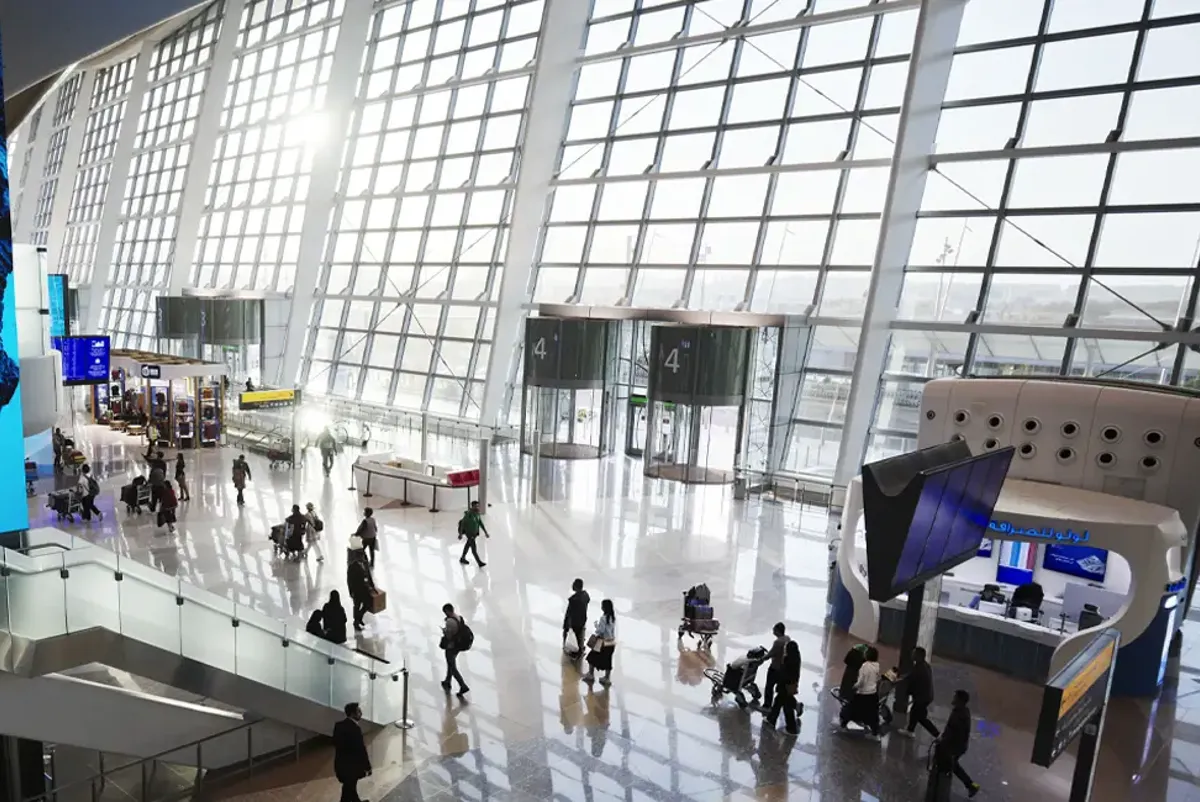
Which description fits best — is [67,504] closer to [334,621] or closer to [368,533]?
[368,533]

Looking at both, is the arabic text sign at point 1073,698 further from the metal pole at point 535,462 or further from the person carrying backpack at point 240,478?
the person carrying backpack at point 240,478

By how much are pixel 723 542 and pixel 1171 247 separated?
9.81 metres

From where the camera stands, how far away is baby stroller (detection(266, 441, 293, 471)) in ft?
72.6

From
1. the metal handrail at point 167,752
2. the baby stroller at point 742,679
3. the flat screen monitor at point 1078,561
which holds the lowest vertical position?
the metal handrail at point 167,752

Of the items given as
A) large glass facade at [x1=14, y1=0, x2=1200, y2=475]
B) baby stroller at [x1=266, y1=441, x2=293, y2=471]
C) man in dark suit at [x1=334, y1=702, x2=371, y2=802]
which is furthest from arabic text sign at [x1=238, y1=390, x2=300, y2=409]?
man in dark suit at [x1=334, y1=702, x2=371, y2=802]

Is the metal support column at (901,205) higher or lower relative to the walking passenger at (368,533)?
higher

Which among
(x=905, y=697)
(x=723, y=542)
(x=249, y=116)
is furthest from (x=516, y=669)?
(x=249, y=116)

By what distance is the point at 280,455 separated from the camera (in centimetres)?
2261

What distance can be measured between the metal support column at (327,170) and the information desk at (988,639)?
81.8 feet

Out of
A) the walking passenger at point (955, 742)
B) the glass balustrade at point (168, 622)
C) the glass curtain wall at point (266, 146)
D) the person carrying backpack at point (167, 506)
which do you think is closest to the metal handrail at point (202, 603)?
the glass balustrade at point (168, 622)

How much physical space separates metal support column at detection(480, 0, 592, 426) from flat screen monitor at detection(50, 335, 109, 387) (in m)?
9.95

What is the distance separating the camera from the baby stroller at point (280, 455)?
2214 cm

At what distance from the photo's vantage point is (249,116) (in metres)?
38.0

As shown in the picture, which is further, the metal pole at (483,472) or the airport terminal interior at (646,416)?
the metal pole at (483,472)
